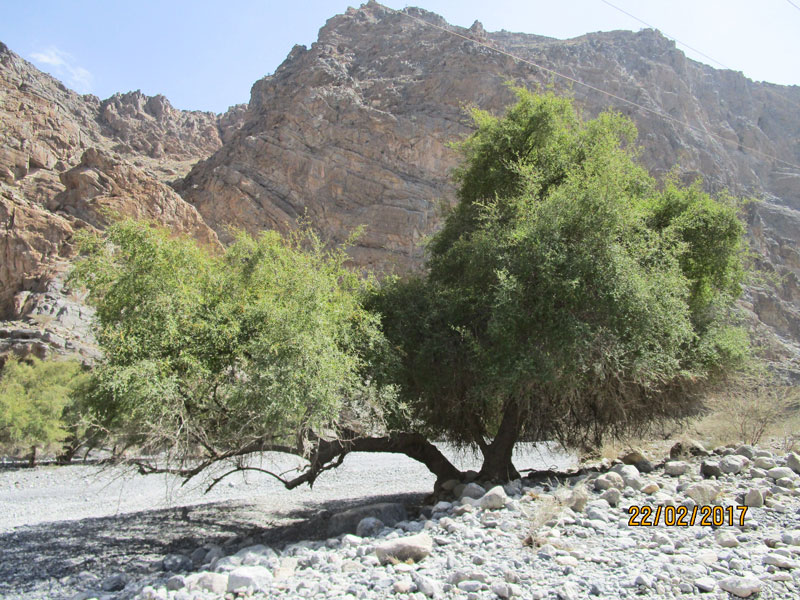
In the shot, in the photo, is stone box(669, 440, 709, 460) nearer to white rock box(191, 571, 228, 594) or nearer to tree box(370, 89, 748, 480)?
tree box(370, 89, 748, 480)

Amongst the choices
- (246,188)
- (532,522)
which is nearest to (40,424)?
(532,522)

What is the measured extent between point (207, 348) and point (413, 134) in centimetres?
A: 5898

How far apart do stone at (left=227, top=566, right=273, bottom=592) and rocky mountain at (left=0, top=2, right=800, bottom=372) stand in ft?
132

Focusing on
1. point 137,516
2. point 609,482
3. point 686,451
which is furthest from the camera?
point 137,516

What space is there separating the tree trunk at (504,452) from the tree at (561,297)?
0.11ft

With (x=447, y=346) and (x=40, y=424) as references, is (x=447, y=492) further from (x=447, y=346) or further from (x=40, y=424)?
(x=40, y=424)

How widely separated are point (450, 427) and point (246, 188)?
52.1m

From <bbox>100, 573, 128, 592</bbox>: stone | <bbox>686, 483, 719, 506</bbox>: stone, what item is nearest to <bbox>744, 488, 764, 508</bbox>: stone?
<bbox>686, 483, 719, 506</bbox>: stone

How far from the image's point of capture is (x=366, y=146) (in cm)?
6281

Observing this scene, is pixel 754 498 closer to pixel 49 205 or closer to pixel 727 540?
pixel 727 540

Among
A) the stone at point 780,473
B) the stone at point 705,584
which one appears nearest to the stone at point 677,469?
the stone at point 780,473

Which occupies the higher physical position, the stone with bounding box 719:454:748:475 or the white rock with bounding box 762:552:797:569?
the stone with bounding box 719:454:748:475
